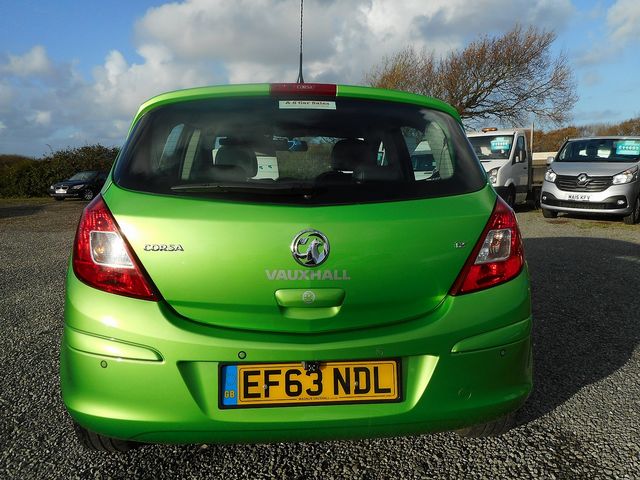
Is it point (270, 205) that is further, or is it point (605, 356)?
point (605, 356)

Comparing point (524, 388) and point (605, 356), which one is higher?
point (524, 388)

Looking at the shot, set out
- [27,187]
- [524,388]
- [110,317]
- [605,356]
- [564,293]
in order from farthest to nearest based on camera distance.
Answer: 1. [27,187]
2. [564,293]
3. [605,356]
4. [524,388]
5. [110,317]

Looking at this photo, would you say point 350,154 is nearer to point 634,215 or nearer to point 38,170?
point 634,215

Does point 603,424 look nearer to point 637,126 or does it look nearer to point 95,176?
point 95,176

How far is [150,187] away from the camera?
1917 mm

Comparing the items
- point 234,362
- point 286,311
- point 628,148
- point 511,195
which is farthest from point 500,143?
point 234,362

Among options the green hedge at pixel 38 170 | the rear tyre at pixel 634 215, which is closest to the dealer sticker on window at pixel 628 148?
the rear tyre at pixel 634 215

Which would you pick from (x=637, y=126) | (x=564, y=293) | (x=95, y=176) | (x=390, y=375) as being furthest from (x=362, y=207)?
(x=637, y=126)

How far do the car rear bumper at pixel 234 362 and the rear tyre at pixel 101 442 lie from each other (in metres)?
0.18

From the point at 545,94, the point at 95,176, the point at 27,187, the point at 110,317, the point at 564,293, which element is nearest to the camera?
the point at 110,317

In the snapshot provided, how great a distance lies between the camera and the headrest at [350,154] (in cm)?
212

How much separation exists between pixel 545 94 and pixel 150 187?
30.1 meters

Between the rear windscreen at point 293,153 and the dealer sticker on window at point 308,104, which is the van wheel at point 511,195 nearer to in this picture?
the rear windscreen at point 293,153

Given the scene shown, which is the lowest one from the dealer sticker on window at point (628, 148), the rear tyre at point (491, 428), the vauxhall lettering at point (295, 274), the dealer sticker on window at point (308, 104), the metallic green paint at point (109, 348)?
the dealer sticker on window at point (628, 148)
